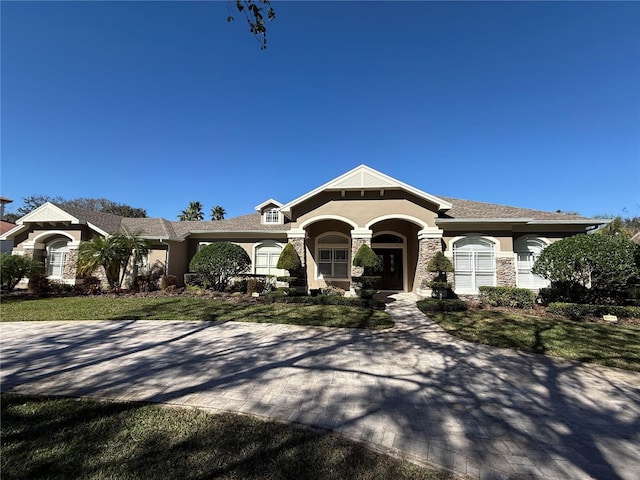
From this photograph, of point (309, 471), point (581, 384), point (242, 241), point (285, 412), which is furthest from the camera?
point (242, 241)

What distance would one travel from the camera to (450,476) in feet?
9.24

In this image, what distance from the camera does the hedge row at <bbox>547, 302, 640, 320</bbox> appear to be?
391 inches

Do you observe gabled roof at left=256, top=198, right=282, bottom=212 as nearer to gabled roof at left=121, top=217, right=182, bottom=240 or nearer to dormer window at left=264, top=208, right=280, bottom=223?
dormer window at left=264, top=208, right=280, bottom=223

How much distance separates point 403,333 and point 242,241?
39.6 feet

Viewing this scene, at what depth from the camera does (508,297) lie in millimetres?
12000

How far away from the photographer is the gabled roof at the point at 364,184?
45.2ft

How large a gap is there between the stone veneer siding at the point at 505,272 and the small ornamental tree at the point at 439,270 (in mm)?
2691

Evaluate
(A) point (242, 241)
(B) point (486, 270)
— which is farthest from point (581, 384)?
(A) point (242, 241)

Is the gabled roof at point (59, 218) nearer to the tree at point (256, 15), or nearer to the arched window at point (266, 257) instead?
the arched window at point (266, 257)

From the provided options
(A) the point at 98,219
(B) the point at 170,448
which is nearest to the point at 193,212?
(A) the point at 98,219

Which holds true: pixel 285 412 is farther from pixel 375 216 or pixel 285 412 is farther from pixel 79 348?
pixel 375 216

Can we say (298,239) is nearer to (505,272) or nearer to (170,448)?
(505,272)

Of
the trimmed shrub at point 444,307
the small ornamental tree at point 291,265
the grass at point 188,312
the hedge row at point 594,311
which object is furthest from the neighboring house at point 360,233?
the grass at point 188,312

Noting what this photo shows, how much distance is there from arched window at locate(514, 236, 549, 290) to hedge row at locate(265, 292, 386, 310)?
27.3 feet
